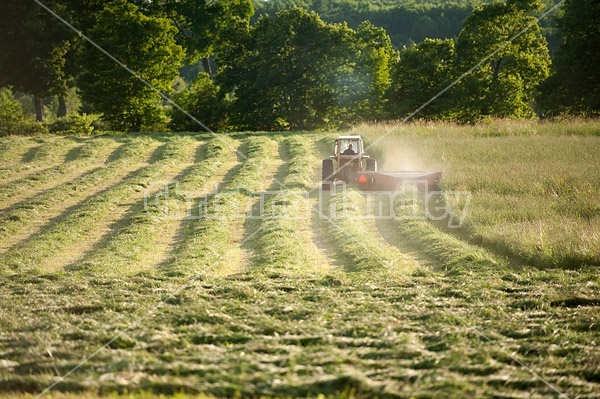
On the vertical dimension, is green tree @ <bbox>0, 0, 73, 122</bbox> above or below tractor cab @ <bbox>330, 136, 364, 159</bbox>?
above

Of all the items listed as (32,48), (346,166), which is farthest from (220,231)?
(32,48)

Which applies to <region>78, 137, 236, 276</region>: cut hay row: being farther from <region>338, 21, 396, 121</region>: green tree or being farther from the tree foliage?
the tree foliage

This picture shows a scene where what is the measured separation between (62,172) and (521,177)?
15660 mm

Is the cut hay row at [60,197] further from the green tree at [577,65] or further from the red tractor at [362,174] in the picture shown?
the green tree at [577,65]

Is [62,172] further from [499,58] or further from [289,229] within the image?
[499,58]

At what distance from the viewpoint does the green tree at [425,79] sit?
44188 mm

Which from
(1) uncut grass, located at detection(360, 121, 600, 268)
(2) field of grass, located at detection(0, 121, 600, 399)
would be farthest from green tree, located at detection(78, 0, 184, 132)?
(2) field of grass, located at detection(0, 121, 600, 399)

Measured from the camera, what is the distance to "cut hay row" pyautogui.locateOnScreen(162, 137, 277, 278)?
10.1 meters

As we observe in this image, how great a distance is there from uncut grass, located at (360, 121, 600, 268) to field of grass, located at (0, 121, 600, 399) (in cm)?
7

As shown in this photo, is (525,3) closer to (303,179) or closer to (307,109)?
(307,109)

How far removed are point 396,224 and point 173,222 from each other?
206 inches

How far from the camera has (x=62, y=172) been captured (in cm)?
2191

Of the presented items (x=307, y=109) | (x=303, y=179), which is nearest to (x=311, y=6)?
(x=307, y=109)

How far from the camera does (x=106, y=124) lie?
160 feet
